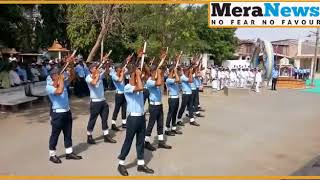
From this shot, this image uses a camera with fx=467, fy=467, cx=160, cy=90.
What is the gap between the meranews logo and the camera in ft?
39.2

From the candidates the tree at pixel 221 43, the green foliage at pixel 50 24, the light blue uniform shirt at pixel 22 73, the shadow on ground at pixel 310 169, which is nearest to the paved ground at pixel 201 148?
the shadow on ground at pixel 310 169

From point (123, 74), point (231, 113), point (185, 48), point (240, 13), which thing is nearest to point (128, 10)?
point (185, 48)

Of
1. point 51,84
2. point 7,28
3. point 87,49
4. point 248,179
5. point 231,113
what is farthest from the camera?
point 87,49

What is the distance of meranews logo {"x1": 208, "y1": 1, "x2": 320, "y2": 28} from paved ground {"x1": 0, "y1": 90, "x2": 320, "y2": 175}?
2.77 m

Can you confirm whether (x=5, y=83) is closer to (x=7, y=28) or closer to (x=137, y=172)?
(x=7, y=28)

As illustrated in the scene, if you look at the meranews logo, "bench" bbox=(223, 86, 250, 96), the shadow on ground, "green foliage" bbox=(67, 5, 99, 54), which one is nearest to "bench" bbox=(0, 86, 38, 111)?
the meranews logo

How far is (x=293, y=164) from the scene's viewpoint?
8.55 metres

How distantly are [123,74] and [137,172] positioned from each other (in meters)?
2.45

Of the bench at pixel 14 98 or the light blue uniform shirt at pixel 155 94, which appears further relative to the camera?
the bench at pixel 14 98

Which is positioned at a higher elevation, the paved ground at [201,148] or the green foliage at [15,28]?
the green foliage at [15,28]

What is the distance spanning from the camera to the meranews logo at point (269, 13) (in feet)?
39.2

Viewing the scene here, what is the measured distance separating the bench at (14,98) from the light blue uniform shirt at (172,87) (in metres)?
5.37

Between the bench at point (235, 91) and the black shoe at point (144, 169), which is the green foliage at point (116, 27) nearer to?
the bench at point (235, 91)

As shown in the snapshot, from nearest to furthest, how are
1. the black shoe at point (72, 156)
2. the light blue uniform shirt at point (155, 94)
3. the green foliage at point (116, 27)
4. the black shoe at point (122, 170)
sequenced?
the black shoe at point (122, 170), the black shoe at point (72, 156), the light blue uniform shirt at point (155, 94), the green foliage at point (116, 27)
